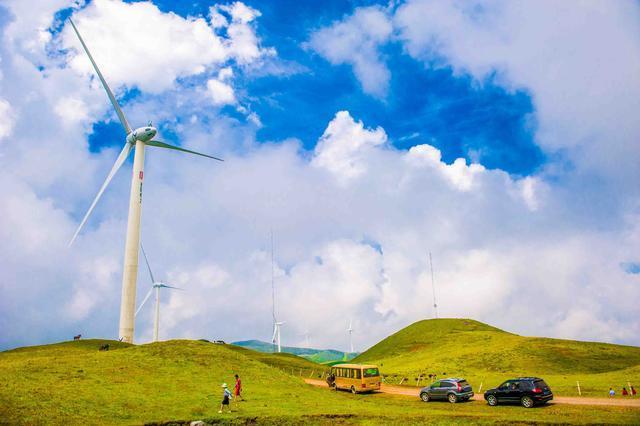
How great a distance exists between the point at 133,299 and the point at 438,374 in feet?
194

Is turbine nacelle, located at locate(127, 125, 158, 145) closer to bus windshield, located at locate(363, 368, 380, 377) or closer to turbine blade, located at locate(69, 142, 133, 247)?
turbine blade, located at locate(69, 142, 133, 247)

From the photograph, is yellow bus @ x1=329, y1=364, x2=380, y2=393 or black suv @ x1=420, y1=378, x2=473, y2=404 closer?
black suv @ x1=420, y1=378, x2=473, y2=404

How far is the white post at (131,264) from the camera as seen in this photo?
87125mm

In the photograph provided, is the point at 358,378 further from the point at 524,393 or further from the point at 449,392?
the point at 524,393

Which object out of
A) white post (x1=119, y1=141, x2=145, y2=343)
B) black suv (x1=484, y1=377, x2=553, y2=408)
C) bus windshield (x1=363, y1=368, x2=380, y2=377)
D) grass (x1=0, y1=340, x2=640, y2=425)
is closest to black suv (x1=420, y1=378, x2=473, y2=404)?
grass (x1=0, y1=340, x2=640, y2=425)

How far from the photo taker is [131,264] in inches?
3479

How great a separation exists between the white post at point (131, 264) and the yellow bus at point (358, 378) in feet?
172

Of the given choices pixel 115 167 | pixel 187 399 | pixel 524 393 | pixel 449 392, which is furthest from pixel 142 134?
pixel 524 393

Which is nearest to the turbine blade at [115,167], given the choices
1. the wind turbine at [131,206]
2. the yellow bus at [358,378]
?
the wind turbine at [131,206]

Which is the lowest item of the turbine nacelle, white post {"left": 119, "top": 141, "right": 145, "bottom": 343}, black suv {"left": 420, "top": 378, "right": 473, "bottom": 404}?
black suv {"left": 420, "top": 378, "right": 473, "bottom": 404}

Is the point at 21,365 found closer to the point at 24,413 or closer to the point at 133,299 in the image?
the point at 24,413

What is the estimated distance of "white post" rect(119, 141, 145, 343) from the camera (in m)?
87.1

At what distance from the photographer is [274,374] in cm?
5569

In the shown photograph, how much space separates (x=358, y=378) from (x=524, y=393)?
18101mm
